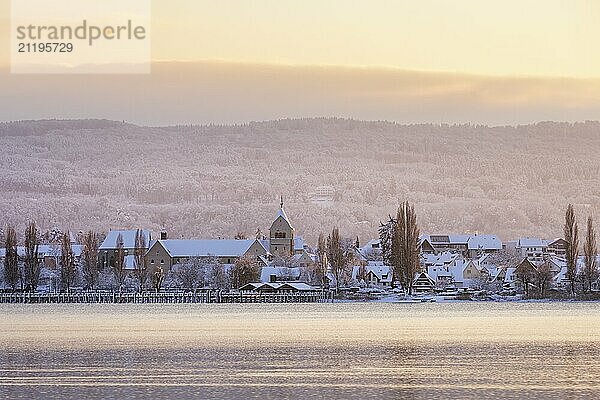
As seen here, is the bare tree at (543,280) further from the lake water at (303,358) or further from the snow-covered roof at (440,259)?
the lake water at (303,358)

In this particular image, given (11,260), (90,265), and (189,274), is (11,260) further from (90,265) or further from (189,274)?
(189,274)

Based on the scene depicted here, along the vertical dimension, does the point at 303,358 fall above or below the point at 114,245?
below

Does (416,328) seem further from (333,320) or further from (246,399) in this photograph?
(246,399)

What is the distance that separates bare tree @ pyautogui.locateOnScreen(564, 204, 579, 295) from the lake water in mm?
28958

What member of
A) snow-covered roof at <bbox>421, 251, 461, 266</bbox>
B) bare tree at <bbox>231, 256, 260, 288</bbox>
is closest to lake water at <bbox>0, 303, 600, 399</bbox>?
bare tree at <bbox>231, 256, 260, 288</bbox>

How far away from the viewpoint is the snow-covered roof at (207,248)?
166500 mm

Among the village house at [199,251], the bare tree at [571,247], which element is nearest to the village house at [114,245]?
the village house at [199,251]

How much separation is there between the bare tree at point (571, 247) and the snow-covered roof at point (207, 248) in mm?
66123

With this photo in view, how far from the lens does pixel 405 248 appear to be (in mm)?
107250

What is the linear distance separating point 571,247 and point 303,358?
214ft

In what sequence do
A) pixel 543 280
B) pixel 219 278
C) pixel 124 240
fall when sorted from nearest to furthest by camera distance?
pixel 543 280 < pixel 219 278 < pixel 124 240

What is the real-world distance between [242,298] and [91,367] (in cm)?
8222

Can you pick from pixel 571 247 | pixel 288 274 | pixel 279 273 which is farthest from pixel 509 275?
pixel 571 247

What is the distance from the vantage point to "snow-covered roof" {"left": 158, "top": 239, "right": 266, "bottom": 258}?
166 metres
